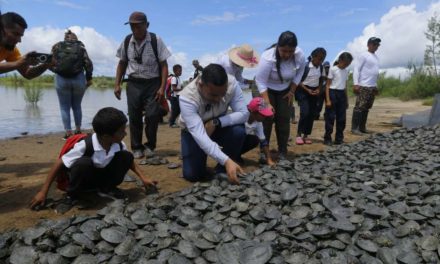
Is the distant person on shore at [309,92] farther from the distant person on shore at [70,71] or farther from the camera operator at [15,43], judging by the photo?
the camera operator at [15,43]

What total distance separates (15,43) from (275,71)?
2.78 meters

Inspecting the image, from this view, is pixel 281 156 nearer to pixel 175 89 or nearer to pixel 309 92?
pixel 309 92

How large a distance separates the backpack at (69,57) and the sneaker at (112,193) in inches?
106

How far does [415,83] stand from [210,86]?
63.4 ft

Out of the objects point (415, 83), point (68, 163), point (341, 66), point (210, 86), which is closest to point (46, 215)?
point (68, 163)

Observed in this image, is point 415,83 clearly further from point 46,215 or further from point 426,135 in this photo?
point 46,215

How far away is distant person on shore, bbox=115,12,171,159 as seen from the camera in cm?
466

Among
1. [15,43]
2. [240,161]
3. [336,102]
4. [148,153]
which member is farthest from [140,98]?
[336,102]

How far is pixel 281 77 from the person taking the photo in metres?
4.60

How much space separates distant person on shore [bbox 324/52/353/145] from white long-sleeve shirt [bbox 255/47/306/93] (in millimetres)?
1825

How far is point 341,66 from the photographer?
255 inches

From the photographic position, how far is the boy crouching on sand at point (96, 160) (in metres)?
2.94

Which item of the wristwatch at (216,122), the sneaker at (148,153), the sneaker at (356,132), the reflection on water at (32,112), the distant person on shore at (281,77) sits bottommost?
the reflection on water at (32,112)

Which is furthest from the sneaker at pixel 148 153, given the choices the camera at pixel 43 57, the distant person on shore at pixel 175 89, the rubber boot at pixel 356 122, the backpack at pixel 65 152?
the rubber boot at pixel 356 122
